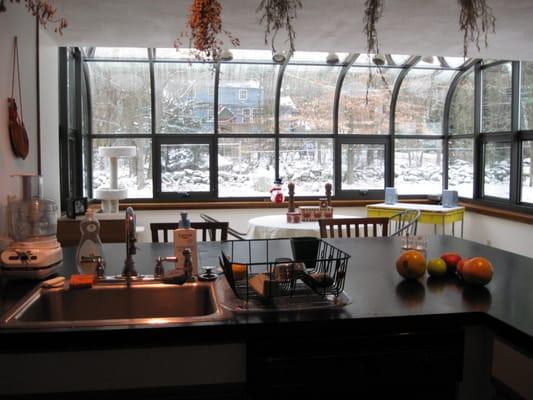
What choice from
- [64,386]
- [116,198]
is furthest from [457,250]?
[116,198]

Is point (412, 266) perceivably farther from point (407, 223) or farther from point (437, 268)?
point (407, 223)

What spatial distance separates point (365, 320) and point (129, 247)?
959 mm

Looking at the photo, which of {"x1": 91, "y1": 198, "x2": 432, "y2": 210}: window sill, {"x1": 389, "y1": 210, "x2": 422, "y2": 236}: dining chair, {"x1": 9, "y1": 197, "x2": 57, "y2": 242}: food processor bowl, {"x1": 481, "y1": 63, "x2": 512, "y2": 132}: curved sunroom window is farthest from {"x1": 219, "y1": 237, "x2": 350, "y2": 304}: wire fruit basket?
{"x1": 481, "y1": 63, "x2": 512, "y2": 132}: curved sunroom window

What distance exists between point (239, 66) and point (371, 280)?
4819 millimetres

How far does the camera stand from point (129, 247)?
1915 mm

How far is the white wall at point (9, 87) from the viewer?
7.55 ft

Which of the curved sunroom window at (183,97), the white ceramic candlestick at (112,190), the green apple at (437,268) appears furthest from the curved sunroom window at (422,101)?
the green apple at (437,268)

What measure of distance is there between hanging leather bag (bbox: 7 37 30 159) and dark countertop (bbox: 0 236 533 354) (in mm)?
877

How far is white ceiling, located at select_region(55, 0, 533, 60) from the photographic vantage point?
3234 mm

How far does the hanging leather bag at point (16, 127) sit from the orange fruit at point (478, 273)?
2.11 metres

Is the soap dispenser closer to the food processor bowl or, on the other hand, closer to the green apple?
the food processor bowl

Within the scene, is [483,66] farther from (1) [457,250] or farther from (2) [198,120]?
(1) [457,250]

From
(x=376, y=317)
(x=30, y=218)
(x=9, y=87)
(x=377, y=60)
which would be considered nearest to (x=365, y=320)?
(x=376, y=317)

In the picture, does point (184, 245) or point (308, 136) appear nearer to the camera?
point (184, 245)
